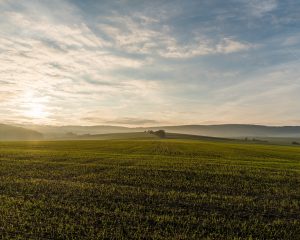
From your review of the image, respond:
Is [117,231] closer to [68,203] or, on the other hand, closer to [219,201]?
[68,203]

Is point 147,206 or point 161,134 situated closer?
point 147,206

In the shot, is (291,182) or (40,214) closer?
(40,214)

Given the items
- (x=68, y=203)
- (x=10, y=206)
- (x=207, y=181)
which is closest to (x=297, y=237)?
(x=207, y=181)

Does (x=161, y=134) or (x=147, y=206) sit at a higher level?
(x=161, y=134)

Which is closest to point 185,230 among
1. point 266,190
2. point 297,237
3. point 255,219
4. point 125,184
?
point 255,219

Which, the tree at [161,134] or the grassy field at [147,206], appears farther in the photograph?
the tree at [161,134]

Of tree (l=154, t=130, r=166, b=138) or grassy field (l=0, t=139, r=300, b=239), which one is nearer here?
grassy field (l=0, t=139, r=300, b=239)

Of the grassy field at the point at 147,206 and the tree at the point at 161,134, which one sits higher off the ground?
the tree at the point at 161,134

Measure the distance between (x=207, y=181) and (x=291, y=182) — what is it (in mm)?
7010

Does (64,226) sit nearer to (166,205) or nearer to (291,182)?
(166,205)

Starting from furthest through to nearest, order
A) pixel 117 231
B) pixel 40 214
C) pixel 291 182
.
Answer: pixel 291 182
pixel 40 214
pixel 117 231

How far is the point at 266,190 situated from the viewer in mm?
17328

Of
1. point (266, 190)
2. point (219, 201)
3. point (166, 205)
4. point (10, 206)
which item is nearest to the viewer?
point (10, 206)

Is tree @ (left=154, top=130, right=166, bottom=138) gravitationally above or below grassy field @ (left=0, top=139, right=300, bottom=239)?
above
